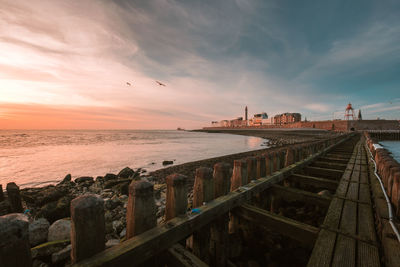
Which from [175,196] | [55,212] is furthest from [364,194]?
[55,212]

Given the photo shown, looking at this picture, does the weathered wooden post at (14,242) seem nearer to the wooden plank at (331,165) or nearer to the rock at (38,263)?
the rock at (38,263)

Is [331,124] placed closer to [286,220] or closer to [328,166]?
[328,166]

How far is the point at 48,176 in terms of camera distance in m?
10.5

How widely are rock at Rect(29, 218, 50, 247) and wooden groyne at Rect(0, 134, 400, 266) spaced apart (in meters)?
3.39

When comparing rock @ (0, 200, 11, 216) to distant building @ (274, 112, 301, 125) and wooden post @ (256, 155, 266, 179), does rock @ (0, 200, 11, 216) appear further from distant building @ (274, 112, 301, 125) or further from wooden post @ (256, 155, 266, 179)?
distant building @ (274, 112, 301, 125)

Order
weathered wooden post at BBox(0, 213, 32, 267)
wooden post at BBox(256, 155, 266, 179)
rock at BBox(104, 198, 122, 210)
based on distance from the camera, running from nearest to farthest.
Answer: weathered wooden post at BBox(0, 213, 32, 267) < wooden post at BBox(256, 155, 266, 179) < rock at BBox(104, 198, 122, 210)

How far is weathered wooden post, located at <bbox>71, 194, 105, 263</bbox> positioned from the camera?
44.9 inches

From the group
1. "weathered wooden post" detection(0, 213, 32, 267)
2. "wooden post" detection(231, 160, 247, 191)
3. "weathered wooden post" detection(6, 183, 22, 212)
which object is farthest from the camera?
"weathered wooden post" detection(6, 183, 22, 212)

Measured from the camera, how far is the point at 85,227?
3.79ft

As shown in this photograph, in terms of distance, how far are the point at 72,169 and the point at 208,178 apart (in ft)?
47.0

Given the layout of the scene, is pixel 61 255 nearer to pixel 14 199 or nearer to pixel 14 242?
pixel 14 242

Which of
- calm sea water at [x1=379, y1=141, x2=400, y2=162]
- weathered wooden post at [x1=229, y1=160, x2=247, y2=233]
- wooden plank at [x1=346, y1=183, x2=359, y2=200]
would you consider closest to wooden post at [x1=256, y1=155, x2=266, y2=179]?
weathered wooden post at [x1=229, y1=160, x2=247, y2=233]

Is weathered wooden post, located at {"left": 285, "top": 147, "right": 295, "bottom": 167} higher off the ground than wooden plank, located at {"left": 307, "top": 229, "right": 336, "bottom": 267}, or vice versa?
weathered wooden post, located at {"left": 285, "top": 147, "right": 295, "bottom": 167}

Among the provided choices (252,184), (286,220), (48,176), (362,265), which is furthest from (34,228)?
(48,176)
